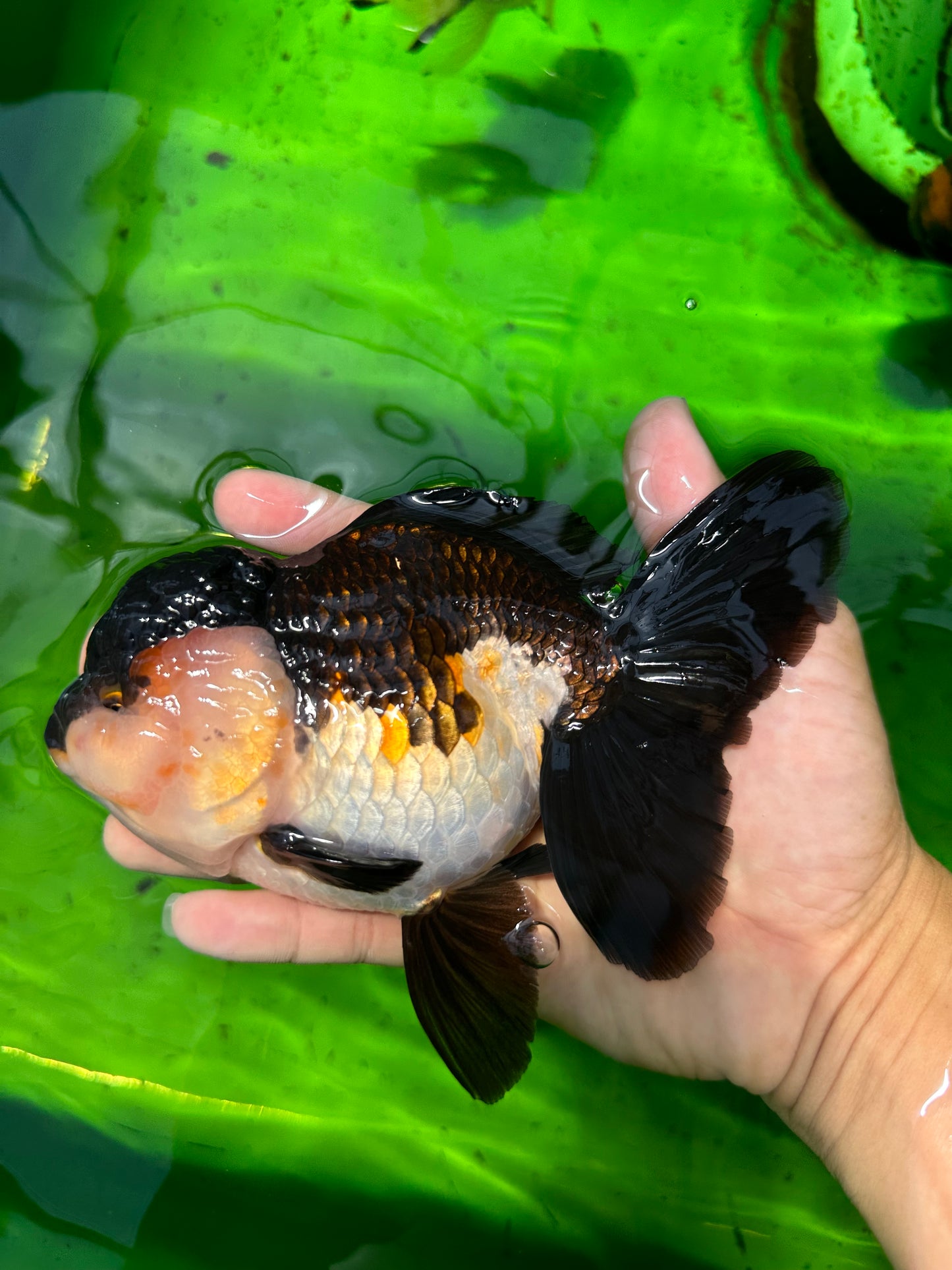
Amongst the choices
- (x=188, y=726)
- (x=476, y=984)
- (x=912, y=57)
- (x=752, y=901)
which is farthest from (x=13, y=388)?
(x=912, y=57)

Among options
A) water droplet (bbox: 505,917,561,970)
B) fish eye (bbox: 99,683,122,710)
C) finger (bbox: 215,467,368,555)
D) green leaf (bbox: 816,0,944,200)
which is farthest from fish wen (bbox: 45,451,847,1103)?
green leaf (bbox: 816,0,944,200)

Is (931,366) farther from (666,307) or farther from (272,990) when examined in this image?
(272,990)

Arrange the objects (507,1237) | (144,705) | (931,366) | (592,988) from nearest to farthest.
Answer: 1. (144,705)
2. (592,988)
3. (507,1237)
4. (931,366)

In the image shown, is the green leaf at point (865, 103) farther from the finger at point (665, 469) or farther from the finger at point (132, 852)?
the finger at point (132, 852)

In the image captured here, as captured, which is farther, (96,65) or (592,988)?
(96,65)

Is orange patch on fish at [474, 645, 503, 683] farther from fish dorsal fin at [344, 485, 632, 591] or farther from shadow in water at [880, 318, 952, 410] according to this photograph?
shadow in water at [880, 318, 952, 410]

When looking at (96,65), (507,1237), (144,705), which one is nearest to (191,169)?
(96,65)
